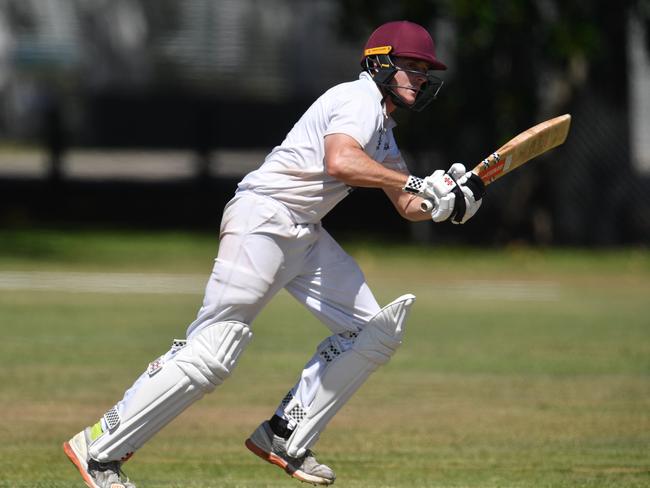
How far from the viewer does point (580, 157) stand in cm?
2095

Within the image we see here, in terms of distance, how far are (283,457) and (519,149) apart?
1650 mm

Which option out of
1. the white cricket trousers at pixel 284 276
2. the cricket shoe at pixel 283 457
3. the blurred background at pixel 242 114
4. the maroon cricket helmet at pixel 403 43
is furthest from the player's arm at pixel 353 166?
the blurred background at pixel 242 114

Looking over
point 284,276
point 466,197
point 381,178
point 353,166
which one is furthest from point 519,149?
point 284,276

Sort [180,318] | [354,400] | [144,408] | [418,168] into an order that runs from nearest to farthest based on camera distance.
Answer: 1. [144,408]
2. [354,400]
3. [180,318]
4. [418,168]

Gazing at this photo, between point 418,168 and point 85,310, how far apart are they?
29.6 feet

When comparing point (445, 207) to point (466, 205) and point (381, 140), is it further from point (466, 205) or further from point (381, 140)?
point (381, 140)

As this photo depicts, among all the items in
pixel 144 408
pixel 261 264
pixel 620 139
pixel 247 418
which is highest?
pixel 261 264

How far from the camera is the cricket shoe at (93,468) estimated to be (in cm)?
545

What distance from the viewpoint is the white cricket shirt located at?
5570 mm

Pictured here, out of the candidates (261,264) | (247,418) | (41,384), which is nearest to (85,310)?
(41,384)

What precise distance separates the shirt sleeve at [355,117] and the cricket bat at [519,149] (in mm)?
393

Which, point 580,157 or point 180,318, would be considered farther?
point 580,157

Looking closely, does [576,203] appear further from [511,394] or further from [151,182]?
[511,394]

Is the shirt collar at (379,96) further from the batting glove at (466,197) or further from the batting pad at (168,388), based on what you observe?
the batting pad at (168,388)
